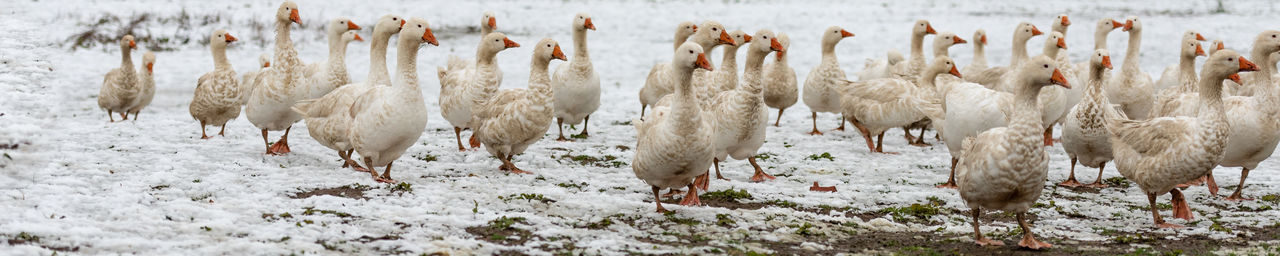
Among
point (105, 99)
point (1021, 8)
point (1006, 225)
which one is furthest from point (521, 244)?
point (1021, 8)

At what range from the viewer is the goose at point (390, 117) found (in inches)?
351

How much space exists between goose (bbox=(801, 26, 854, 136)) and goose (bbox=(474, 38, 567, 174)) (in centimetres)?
415

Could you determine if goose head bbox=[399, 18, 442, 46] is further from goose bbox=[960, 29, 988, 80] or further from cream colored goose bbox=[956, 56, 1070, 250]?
goose bbox=[960, 29, 988, 80]

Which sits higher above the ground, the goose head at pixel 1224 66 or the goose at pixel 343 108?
the goose head at pixel 1224 66

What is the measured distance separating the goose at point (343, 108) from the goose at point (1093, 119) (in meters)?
6.27

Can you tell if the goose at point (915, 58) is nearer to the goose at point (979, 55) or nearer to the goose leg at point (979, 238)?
the goose at point (979, 55)

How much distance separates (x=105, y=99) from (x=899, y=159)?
30.8 ft

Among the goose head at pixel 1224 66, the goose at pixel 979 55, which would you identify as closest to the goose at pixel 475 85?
the goose head at pixel 1224 66

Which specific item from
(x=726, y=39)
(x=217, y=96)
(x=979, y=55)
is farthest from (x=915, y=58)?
(x=217, y=96)

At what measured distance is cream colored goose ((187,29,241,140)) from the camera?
11.4 m

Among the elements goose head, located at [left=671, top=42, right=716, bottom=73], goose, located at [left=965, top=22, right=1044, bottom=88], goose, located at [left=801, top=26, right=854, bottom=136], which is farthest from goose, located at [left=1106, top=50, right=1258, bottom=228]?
goose, located at [left=801, top=26, right=854, bottom=136]

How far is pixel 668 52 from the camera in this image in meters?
21.5

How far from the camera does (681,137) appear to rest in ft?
25.4

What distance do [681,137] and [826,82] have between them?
562cm
